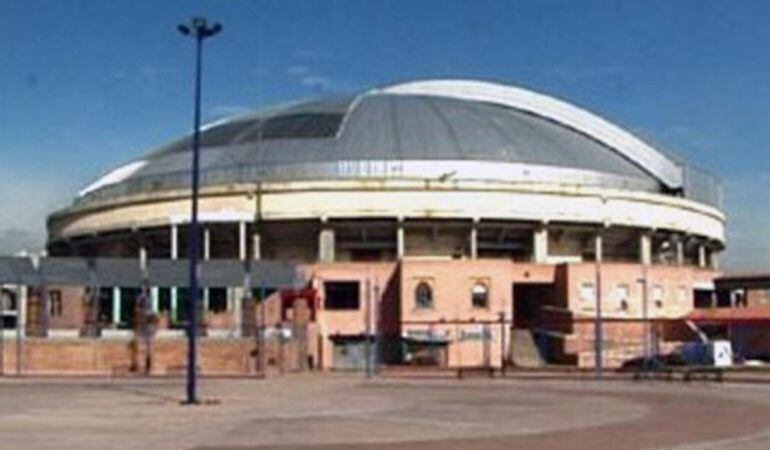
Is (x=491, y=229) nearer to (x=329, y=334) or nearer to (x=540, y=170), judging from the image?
(x=540, y=170)

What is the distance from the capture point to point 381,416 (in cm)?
3028

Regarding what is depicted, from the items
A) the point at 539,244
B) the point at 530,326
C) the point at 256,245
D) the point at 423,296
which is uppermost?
the point at 539,244

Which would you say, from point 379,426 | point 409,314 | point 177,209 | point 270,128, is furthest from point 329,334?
point 379,426

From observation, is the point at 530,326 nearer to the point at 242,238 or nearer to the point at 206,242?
the point at 242,238

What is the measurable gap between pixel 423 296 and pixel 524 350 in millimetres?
6761

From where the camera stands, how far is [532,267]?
8406cm

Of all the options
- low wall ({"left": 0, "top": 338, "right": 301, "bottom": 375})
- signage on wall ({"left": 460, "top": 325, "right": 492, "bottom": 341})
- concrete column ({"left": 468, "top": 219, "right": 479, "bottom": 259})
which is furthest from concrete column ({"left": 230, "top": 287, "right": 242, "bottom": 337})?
concrete column ({"left": 468, "top": 219, "right": 479, "bottom": 259})

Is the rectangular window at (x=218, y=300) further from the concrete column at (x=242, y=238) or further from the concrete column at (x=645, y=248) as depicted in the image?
the concrete column at (x=645, y=248)

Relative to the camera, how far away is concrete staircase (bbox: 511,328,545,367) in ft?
247

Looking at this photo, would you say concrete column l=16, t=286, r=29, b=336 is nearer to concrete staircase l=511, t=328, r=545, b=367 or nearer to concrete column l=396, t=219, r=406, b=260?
concrete staircase l=511, t=328, r=545, b=367

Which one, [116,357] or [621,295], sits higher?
[621,295]

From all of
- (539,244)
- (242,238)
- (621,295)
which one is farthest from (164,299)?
(621,295)

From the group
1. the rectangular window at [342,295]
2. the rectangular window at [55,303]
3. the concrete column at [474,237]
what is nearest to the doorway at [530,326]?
the concrete column at [474,237]

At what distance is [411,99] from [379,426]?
8251 cm
